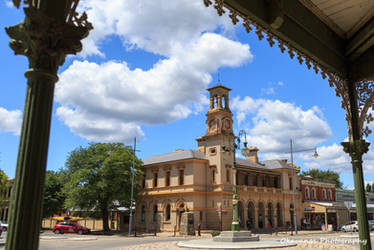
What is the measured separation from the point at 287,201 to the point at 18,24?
50.1 metres

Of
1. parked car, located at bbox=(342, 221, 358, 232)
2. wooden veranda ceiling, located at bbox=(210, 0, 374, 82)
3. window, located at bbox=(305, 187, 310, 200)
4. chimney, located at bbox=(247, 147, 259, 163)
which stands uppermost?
chimney, located at bbox=(247, 147, 259, 163)

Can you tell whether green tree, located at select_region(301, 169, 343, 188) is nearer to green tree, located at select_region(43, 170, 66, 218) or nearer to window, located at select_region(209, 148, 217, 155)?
window, located at select_region(209, 148, 217, 155)

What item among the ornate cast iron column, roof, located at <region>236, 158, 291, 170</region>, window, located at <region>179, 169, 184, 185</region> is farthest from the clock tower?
the ornate cast iron column

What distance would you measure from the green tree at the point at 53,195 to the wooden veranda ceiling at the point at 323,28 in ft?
141

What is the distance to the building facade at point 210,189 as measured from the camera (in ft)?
131

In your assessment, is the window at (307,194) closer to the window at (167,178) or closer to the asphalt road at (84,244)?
the window at (167,178)

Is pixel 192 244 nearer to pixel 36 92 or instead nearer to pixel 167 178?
pixel 36 92

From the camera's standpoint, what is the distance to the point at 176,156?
1735 inches

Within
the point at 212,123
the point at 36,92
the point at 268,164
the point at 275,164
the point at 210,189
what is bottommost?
the point at 36,92

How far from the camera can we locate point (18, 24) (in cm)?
302

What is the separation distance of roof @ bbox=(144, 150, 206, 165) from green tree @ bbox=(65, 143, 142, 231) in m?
5.93

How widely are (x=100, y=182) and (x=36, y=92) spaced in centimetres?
3672

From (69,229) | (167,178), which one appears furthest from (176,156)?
(69,229)

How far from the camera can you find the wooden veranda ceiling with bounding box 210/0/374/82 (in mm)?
5216
